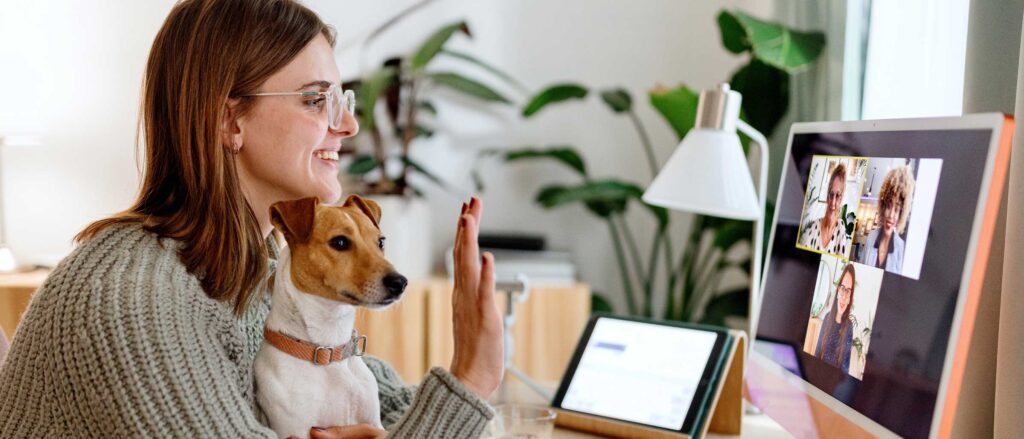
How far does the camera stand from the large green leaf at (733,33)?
245cm

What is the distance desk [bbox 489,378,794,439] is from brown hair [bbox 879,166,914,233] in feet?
1.64

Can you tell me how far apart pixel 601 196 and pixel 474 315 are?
179 centimetres

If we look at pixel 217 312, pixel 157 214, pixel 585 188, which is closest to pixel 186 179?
pixel 157 214

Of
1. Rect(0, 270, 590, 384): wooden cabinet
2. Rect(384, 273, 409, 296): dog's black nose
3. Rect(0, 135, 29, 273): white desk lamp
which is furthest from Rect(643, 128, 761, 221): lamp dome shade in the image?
Rect(0, 135, 29, 273): white desk lamp

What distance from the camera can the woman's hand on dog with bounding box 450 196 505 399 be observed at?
898 mm

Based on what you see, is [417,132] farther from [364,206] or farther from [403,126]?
[364,206]

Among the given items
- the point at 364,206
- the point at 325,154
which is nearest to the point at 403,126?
the point at 325,154

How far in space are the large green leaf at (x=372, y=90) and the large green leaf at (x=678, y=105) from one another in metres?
0.78

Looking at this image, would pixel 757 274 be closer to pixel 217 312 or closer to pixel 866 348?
pixel 866 348

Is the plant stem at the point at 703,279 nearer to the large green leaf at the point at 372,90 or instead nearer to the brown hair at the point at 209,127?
the large green leaf at the point at 372,90

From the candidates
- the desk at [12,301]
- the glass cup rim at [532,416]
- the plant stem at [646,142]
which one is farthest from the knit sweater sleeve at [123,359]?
the plant stem at [646,142]

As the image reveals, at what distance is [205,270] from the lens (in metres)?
1.01

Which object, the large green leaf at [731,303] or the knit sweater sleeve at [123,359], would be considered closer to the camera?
the knit sweater sleeve at [123,359]

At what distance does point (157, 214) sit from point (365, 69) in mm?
2017
